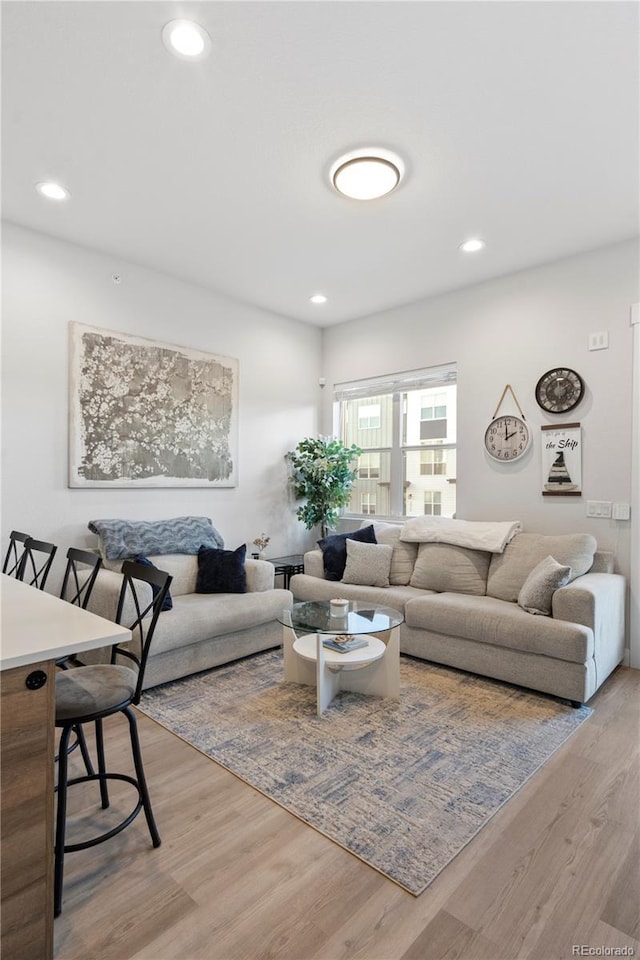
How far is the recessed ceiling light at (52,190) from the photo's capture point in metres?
2.98

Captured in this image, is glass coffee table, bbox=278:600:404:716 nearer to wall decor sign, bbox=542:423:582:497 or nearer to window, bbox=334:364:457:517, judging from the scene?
wall decor sign, bbox=542:423:582:497

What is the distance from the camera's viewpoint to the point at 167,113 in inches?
94.0

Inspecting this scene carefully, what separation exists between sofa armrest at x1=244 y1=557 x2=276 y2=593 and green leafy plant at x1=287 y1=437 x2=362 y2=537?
127 cm

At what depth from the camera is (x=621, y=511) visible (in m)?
3.56

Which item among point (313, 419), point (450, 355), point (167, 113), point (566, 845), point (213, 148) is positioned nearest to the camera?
point (566, 845)

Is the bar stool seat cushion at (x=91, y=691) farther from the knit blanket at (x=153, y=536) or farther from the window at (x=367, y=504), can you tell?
the window at (x=367, y=504)

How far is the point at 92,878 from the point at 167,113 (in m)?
3.13

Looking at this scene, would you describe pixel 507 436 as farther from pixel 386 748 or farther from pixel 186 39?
pixel 186 39

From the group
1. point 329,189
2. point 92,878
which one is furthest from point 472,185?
point 92,878

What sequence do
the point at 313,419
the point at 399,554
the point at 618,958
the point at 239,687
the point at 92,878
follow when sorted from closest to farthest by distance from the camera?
the point at 618,958, the point at 92,878, the point at 239,687, the point at 399,554, the point at 313,419

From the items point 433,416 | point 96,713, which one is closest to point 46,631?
point 96,713

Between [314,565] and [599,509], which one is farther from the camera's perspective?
[314,565]

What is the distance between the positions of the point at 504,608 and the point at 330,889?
2.12 m

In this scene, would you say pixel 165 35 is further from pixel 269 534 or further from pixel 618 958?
pixel 269 534
